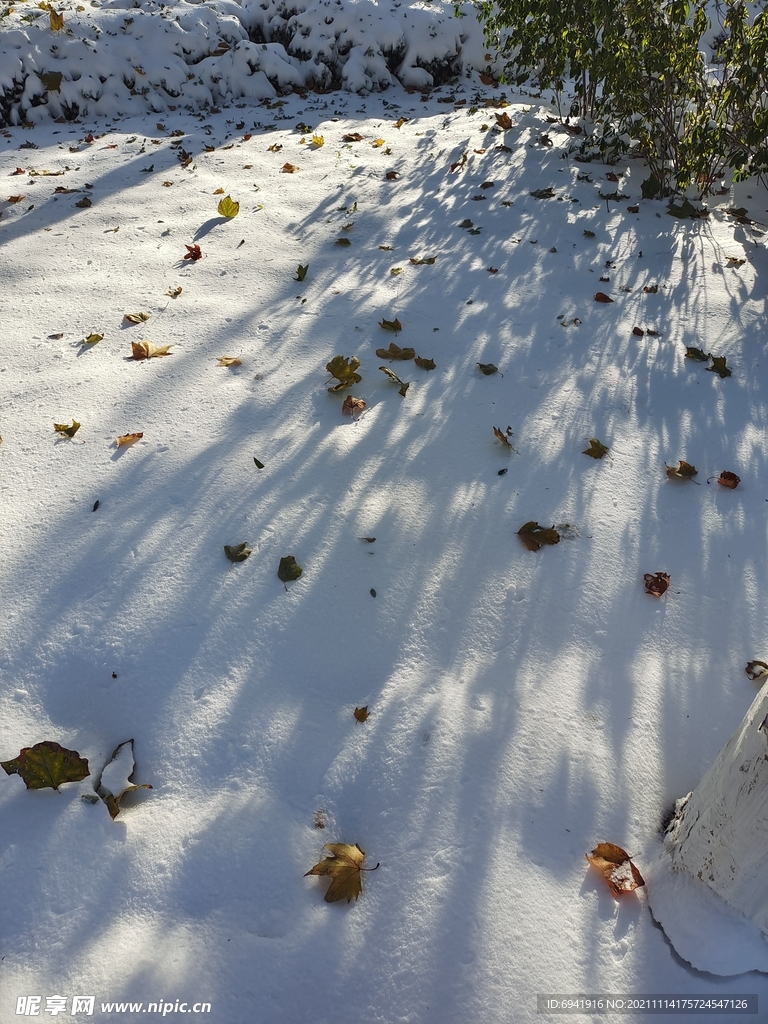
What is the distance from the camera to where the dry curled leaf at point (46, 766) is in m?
1.49

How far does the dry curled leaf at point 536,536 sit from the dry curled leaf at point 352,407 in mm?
896

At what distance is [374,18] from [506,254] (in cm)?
499

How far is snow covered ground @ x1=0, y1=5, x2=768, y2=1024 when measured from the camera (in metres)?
1.30

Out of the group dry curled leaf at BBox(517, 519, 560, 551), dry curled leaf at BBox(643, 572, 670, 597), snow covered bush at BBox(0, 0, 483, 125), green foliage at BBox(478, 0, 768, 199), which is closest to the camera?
dry curled leaf at BBox(643, 572, 670, 597)

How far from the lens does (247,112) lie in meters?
6.05

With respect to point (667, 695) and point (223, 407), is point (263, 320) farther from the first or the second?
point (667, 695)

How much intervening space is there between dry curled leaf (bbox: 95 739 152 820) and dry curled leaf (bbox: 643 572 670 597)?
61.8 inches

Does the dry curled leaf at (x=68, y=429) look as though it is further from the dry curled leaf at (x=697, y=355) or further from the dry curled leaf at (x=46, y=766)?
the dry curled leaf at (x=697, y=355)

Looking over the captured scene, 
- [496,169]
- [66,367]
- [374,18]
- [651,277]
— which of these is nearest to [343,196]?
[496,169]

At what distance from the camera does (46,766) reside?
59.2 inches

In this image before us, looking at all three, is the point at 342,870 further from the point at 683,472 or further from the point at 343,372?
the point at 343,372

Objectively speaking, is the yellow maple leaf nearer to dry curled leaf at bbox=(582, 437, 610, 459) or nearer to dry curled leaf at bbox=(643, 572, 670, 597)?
dry curled leaf at bbox=(582, 437, 610, 459)

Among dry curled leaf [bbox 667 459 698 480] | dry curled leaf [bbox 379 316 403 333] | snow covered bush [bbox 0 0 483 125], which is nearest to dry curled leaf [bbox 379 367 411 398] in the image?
dry curled leaf [bbox 379 316 403 333]

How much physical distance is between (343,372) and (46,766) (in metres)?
1.83
